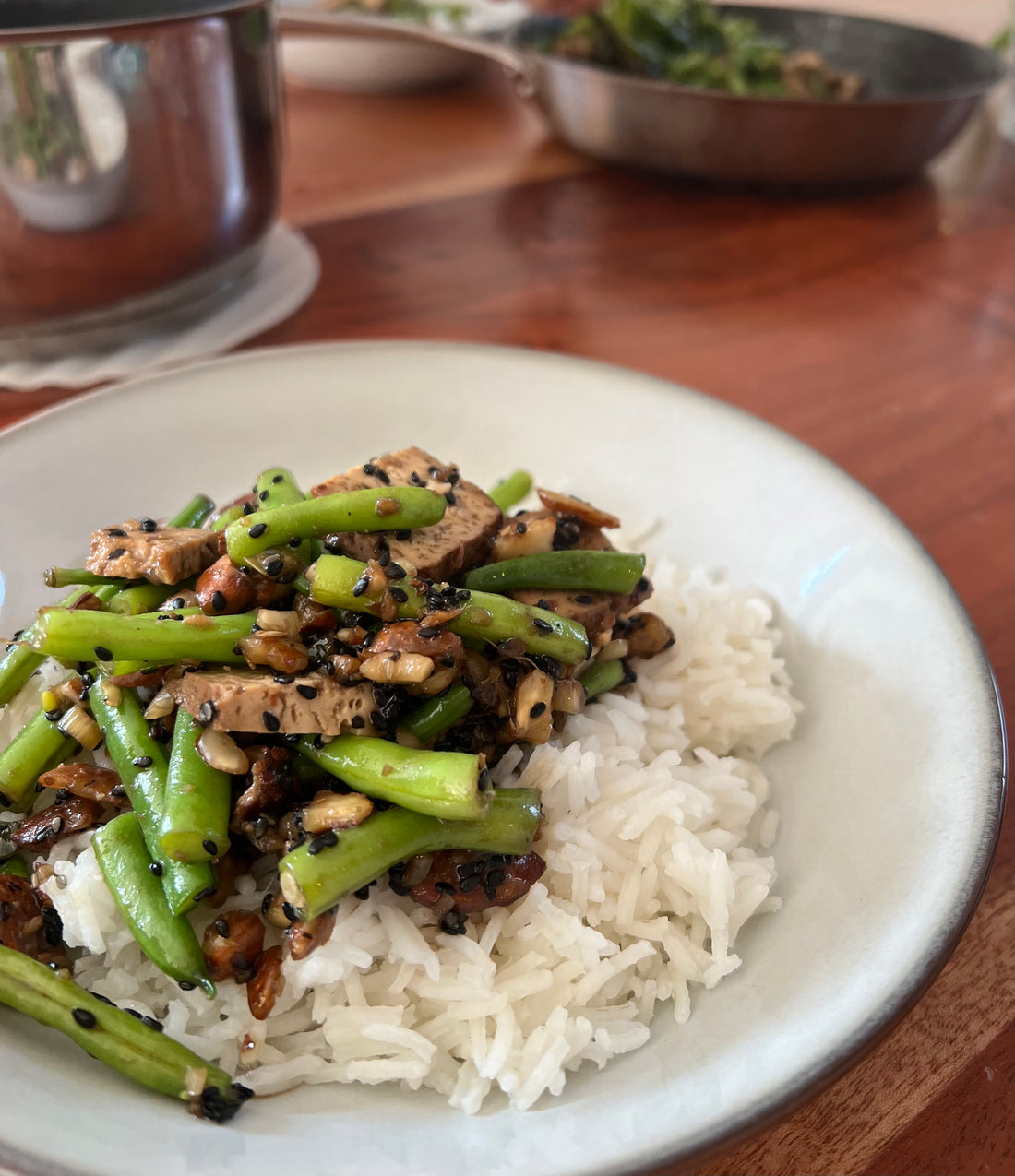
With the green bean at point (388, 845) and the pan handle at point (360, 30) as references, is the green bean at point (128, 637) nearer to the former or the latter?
the green bean at point (388, 845)

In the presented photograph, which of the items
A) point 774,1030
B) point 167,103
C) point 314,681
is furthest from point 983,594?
point 167,103

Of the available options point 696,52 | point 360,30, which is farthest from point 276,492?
point 696,52

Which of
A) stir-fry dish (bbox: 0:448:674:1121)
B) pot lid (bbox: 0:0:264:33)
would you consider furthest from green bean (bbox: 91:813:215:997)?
pot lid (bbox: 0:0:264:33)

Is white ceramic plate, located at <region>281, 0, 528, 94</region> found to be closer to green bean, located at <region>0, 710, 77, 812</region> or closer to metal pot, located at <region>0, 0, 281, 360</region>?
metal pot, located at <region>0, 0, 281, 360</region>

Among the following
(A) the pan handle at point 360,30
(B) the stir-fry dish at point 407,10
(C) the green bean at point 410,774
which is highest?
(A) the pan handle at point 360,30

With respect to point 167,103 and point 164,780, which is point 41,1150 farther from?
point 167,103

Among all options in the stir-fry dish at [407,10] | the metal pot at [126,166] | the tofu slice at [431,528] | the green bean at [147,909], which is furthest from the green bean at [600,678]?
the stir-fry dish at [407,10]
